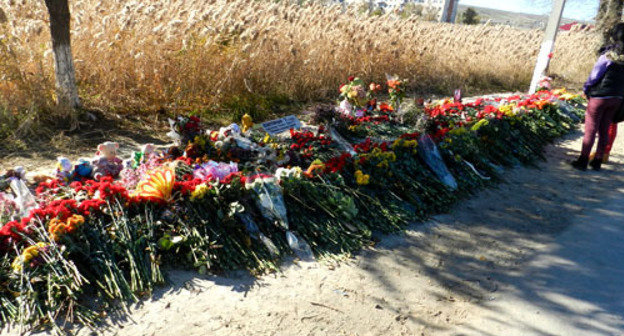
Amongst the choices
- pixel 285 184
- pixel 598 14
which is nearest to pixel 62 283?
pixel 285 184

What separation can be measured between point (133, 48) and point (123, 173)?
2.61m

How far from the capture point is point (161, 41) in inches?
225

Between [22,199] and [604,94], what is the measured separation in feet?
18.7

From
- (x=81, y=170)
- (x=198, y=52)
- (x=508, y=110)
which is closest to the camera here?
(x=81, y=170)

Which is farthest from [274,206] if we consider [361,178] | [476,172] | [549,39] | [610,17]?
[610,17]

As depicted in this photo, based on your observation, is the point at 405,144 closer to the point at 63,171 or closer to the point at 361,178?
the point at 361,178

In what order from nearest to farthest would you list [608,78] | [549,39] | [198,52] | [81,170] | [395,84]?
[81,170]
[608,78]
[198,52]
[395,84]
[549,39]

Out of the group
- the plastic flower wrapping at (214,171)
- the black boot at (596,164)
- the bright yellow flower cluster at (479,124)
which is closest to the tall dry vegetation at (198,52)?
the plastic flower wrapping at (214,171)

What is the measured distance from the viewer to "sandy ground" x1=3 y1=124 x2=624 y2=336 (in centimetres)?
241

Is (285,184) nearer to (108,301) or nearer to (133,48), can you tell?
(108,301)

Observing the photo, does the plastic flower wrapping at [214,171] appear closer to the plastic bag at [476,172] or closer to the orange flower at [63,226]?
the orange flower at [63,226]

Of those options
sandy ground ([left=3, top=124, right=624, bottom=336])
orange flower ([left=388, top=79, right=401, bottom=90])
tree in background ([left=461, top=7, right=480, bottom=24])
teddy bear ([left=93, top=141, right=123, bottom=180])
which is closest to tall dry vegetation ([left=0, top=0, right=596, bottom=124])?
orange flower ([left=388, top=79, right=401, bottom=90])

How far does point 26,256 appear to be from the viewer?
2346 millimetres

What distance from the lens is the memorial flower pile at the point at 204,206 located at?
240 centimetres
